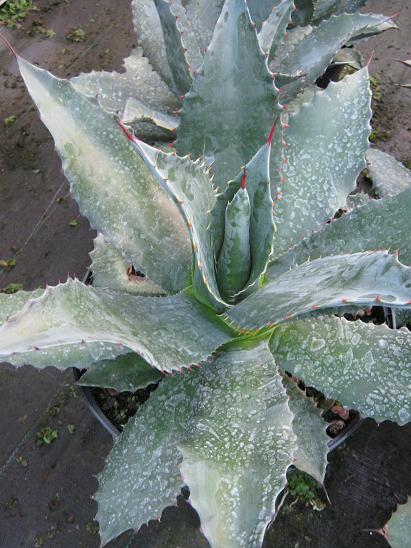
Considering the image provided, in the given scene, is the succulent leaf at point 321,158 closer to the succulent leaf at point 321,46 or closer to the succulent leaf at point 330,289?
the succulent leaf at point 330,289

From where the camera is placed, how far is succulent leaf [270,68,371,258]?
86 cm

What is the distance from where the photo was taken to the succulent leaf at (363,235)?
0.81 m

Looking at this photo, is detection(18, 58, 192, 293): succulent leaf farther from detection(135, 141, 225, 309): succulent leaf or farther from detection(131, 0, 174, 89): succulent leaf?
detection(131, 0, 174, 89): succulent leaf

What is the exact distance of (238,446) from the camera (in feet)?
2.23

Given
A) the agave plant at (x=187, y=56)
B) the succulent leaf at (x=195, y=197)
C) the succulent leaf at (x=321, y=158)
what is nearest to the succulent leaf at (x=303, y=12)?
the agave plant at (x=187, y=56)

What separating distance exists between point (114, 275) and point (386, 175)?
69 cm

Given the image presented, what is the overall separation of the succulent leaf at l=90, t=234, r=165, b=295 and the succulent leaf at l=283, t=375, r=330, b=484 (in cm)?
30

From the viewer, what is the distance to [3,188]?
5.46 feet

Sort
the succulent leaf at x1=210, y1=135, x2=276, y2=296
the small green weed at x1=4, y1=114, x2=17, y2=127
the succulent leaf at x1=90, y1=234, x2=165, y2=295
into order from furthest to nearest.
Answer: the small green weed at x1=4, y1=114, x2=17, y2=127 < the succulent leaf at x1=90, y1=234, x2=165, y2=295 < the succulent leaf at x1=210, y1=135, x2=276, y2=296

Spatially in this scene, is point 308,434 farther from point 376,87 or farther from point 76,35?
point 76,35

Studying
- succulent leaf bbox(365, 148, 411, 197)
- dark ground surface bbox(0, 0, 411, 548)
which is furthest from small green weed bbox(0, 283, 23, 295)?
succulent leaf bbox(365, 148, 411, 197)

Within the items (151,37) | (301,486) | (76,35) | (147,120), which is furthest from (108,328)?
(76,35)

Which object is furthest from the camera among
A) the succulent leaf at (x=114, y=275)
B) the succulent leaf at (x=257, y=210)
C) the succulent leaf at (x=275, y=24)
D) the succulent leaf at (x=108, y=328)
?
the succulent leaf at (x=275, y=24)

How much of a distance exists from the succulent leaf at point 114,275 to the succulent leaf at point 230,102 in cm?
24
